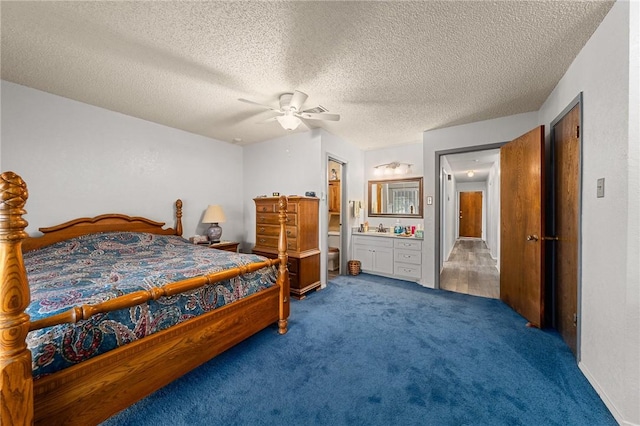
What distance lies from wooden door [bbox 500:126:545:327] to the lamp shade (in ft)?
13.5

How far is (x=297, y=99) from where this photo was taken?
244 centimetres

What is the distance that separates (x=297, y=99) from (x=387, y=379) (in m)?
2.55

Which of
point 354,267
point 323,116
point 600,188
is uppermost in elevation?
point 323,116

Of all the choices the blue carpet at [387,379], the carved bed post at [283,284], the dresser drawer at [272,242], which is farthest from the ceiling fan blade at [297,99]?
the blue carpet at [387,379]

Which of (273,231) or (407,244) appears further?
(407,244)

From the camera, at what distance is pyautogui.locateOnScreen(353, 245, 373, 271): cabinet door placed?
4605mm

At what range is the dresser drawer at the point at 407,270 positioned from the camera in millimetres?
4075

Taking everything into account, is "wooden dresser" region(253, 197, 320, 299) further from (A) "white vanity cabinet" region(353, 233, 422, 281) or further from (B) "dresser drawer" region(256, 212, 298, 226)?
(A) "white vanity cabinet" region(353, 233, 422, 281)

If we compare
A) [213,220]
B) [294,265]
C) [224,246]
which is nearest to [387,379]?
[294,265]

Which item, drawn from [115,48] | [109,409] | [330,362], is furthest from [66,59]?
[330,362]

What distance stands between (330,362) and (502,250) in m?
2.76

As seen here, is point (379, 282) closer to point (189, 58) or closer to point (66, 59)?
point (189, 58)

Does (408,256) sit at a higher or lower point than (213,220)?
lower

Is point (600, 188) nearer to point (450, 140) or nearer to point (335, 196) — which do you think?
point (450, 140)
